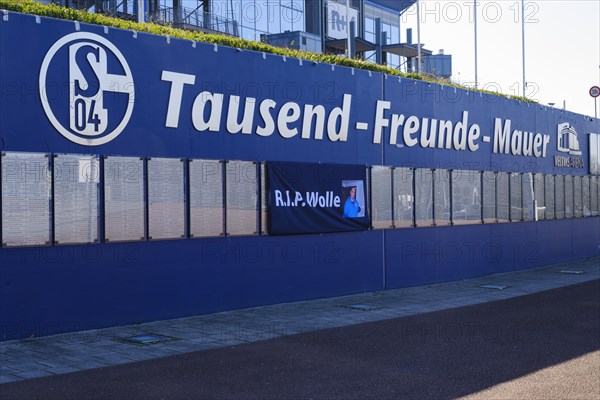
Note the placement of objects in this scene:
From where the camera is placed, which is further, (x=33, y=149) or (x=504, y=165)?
(x=504, y=165)

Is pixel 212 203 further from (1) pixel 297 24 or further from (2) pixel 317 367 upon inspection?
(1) pixel 297 24

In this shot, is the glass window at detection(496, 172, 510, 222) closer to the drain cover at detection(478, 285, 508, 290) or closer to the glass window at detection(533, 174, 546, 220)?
the glass window at detection(533, 174, 546, 220)

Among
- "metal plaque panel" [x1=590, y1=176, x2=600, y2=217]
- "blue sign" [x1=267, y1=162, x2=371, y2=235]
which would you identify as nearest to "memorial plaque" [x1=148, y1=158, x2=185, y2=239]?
"blue sign" [x1=267, y1=162, x2=371, y2=235]

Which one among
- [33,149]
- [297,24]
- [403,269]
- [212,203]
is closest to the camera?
[33,149]

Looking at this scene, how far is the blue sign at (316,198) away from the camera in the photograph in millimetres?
14766

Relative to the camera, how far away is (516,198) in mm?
22484

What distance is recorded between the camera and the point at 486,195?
2094 cm

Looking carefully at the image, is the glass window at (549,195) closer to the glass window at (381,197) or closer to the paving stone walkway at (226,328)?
the paving stone walkway at (226,328)

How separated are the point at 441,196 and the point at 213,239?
25.3ft

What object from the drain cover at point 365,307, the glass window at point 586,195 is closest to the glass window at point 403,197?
the drain cover at point 365,307

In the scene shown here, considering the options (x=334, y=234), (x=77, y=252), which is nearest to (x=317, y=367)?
(x=77, y=252)

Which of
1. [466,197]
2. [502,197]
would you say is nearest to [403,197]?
[466,197]

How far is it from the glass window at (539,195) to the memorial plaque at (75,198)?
15957 mm

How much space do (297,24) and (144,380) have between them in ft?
118
